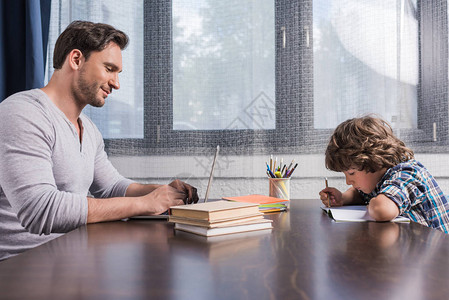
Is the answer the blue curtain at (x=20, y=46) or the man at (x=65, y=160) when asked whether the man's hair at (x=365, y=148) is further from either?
the blue curtain at (x=20, y=46)

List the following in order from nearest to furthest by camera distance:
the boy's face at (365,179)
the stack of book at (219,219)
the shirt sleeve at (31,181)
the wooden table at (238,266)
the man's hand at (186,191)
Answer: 1. the wooden table at (238,266)
2. the stack of book at (219,219)
3. the shirt sleeve at (31,181)
4. the man's hand at (186,191)
5. the boy's face at (365,179)

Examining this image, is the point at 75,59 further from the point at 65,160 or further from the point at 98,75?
the point at 65,160

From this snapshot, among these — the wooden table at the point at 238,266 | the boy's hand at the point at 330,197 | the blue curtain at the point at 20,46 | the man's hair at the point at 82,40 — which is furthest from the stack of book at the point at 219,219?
the blue curtain at the point at 20,46

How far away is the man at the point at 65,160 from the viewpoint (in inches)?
37.9

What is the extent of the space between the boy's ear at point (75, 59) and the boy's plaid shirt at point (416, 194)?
105 centimetres

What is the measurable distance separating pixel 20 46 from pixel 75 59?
763mm

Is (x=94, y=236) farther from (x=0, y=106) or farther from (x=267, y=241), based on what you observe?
(x=0, y=106)

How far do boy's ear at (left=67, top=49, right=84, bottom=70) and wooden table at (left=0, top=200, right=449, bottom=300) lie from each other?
0.70 metres

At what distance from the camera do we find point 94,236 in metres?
0.81

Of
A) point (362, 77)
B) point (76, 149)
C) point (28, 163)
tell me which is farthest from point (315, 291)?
point (362, 77)

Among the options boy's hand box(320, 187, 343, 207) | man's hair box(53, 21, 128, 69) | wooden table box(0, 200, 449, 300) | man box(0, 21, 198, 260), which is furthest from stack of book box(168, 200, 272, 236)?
man's hair box(53, 21, 128, 69)

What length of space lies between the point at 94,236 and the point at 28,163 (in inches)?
13.0

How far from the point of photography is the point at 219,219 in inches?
30.9

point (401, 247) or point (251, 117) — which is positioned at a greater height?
point (251, 117)
